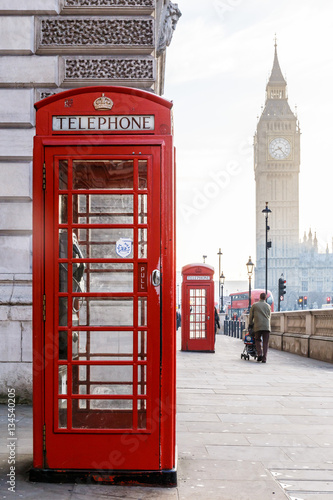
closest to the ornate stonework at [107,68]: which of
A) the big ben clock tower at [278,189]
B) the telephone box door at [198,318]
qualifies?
the telephone box door at [198,318]

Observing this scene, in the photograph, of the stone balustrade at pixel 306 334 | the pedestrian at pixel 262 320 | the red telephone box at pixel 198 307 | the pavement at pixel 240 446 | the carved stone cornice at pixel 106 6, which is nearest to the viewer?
the pavement at pixel 240 446

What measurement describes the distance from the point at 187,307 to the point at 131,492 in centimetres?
1282

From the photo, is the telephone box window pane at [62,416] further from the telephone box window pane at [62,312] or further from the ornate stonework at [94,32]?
the ornate stonework at [94,32]

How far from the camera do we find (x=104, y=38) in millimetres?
7602

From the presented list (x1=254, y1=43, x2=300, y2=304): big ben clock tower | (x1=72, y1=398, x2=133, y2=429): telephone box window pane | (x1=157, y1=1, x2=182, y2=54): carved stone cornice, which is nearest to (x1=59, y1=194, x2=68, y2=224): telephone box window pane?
(x1=72, y1=398, x2=133, y2=429): telephone box window pane

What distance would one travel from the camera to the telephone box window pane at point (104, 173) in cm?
427

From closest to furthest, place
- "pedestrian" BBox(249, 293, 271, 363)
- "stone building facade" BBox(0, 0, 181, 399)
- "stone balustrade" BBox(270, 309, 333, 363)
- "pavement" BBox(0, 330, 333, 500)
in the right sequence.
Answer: "pavement" BBox(0, 330, 333, 500) < "stone building facade" BBox(0, 0, 181, 399) < "pedestrian" BBox(249, 293, 271, 363) < "stone balustrade" BBox(270, 309, 333, 363)

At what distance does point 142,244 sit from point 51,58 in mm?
4242

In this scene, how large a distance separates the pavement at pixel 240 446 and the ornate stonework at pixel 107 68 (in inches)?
158

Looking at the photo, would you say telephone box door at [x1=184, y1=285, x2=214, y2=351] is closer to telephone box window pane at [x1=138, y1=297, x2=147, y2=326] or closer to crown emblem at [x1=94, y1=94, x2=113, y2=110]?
telephone box window pane at [x1=138, y1=297, x2=147, y2=326]

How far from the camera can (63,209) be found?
14.0 ft

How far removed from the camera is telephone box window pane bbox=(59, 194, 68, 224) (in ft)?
13.9

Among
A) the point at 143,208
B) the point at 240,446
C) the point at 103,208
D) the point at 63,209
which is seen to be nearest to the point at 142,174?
the point at 143,208

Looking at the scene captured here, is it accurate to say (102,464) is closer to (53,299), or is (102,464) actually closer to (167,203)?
(53,299)
